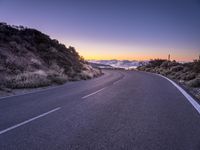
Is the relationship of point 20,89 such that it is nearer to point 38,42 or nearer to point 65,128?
point 65,128

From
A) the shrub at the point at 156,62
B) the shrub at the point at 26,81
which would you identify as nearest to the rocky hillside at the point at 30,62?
the shrub at the point at 26,81

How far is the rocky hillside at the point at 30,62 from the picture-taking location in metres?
18.1

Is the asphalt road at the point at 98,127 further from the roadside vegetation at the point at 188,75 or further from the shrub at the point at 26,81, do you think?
the shrub at the point at 26,81

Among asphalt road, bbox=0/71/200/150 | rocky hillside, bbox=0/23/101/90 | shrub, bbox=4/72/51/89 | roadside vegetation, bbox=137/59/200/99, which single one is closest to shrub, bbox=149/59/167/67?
roadside vegetation, bbox=137/59/200/99

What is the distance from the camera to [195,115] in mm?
8141

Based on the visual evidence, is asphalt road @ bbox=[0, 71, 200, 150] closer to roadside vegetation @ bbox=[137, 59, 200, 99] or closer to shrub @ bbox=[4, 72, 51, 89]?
roadside vegetation @ bbox=[137, 59, 200, 99]

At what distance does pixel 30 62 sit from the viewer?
2519 cm

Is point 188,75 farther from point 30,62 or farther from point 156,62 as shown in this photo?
point 156,62

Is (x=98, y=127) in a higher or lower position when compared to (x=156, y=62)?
higher

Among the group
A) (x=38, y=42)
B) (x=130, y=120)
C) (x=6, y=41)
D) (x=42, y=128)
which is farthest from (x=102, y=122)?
(x=38, y=42)

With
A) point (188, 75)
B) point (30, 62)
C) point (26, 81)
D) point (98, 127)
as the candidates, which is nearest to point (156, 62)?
point (188, 75)

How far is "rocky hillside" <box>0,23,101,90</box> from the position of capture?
1806 cm

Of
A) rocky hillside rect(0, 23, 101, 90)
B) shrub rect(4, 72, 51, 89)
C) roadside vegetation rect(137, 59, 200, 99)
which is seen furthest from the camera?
roadside vegetation rect(137, 59, 200, 99)

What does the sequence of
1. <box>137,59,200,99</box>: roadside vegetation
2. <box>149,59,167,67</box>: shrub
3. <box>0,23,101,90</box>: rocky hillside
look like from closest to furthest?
<box>0,23,101,90</box>: rocky hillside
<box>137,59,200,99</box>: roadside vegetation
<box>149,59,167,67</box>: shrub
